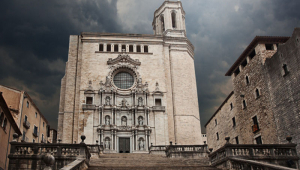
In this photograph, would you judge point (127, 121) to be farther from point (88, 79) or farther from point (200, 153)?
point (200, 153)

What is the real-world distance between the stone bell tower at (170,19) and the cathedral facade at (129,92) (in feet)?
5.85

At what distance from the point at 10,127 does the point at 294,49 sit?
21463 millimetres

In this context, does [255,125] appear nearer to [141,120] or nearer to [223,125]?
[223,125]

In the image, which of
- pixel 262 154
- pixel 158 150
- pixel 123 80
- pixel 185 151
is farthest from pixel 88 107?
pixel 262 154

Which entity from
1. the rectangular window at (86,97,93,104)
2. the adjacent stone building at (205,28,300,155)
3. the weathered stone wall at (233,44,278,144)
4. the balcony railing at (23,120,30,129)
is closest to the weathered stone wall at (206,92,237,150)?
the adjacent stone building at (205,28,300,155)

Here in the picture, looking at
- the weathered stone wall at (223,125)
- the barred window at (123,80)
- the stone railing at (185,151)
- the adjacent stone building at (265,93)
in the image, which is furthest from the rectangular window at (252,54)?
the barred window at (123,80)

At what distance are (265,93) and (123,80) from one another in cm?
1616

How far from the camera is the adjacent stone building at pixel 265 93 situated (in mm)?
21891

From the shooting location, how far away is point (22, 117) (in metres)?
30.1

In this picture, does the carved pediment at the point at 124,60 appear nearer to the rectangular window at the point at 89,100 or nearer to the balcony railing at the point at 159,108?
the rectangular window at the point at 89,100

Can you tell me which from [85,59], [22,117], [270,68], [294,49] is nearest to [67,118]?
[22,117]

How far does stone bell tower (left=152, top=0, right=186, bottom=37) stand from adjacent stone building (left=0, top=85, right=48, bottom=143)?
19000 mm

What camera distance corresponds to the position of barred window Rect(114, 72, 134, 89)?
3497 cm

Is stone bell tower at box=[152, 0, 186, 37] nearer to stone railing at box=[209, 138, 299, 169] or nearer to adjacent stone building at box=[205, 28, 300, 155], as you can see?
adjacent stone building at box=[205, 28, 300, 155]
